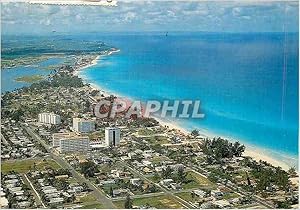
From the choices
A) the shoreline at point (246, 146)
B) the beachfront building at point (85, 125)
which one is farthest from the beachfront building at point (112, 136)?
the shoreline at point (246, 146)

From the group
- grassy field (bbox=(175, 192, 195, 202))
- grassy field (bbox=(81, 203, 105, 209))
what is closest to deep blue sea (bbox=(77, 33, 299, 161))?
grassy field (bbox=(175, 192, 195, 202))

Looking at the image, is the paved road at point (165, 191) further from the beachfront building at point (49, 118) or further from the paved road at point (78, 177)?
the beachfront building at point (49, 118)

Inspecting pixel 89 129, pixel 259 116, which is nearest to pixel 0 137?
pixel 89 129

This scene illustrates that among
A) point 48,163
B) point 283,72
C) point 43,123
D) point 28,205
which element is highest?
point 283,72

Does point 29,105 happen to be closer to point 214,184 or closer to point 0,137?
point 0,137

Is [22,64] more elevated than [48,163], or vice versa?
[22,64]

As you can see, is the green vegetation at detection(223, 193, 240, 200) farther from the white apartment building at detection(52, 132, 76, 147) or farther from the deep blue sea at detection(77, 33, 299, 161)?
the white apartment building at detection(52, 132, 76, 147)
